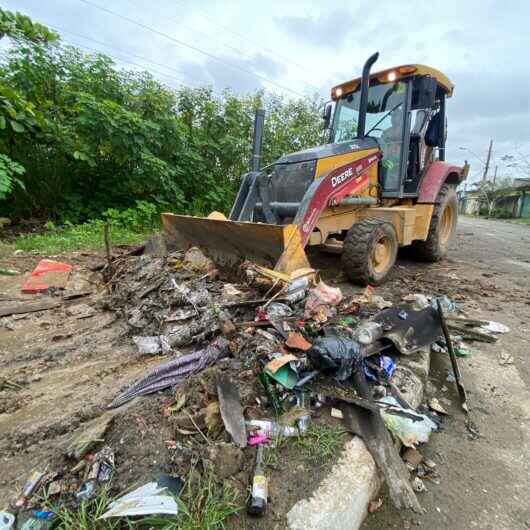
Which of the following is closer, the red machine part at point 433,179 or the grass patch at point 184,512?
the grass patch at point 184,512

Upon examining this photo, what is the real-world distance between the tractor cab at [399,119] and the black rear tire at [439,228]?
542mm

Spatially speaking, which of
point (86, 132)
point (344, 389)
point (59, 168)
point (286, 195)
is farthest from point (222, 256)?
point (59, 168)

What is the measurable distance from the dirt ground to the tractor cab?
218 centimetres

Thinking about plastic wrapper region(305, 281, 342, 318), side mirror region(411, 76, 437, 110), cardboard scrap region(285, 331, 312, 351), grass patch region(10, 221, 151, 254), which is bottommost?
cardboard scrap region(285, 331, 312, 351)

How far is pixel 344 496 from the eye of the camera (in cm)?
136

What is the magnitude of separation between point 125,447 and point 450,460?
1.72 m

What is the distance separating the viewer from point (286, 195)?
4.34 meters

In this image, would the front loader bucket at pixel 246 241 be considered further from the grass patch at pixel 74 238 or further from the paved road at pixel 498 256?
the paved road at pixel 498 256

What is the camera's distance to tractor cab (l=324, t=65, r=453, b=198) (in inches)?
175

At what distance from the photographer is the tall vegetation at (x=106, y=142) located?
622 centimetres

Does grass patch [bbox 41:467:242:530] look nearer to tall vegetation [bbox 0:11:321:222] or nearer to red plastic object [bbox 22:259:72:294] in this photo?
red plastic object [bbox 22:259:72:294]

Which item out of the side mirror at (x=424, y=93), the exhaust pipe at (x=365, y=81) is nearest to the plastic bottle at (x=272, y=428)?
the exhaust pipe at (x=365, y=81)

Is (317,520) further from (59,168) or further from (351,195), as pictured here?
(59,168)

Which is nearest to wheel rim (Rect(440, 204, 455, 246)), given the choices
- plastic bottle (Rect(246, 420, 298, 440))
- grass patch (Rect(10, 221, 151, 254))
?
plastic bottle (Rect(246, 420, 298, 440))
